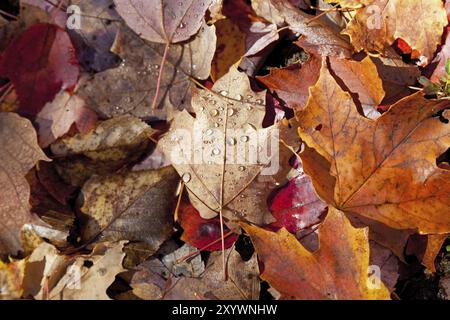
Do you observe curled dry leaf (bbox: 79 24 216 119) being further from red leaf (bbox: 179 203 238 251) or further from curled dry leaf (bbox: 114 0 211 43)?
red leaf (bbox: 179 203 238 251)

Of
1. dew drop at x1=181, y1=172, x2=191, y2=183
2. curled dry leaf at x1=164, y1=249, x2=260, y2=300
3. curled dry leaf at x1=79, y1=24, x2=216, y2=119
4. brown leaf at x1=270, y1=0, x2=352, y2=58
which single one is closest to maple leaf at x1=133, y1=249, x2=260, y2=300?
curled dry leaf at x1=164, y1=249, x2=260, y2=300

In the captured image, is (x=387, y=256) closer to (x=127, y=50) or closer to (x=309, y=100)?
(x=309, y=100)

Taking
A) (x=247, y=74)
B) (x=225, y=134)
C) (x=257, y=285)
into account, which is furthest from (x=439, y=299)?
(x=247, y=74)

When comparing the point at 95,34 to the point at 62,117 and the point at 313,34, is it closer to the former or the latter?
the point at 62,117

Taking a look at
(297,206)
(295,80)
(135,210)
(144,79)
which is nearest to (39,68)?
(144,79)

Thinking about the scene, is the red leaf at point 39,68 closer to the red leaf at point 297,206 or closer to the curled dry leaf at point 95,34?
the curled dry leaf at point 95,34
